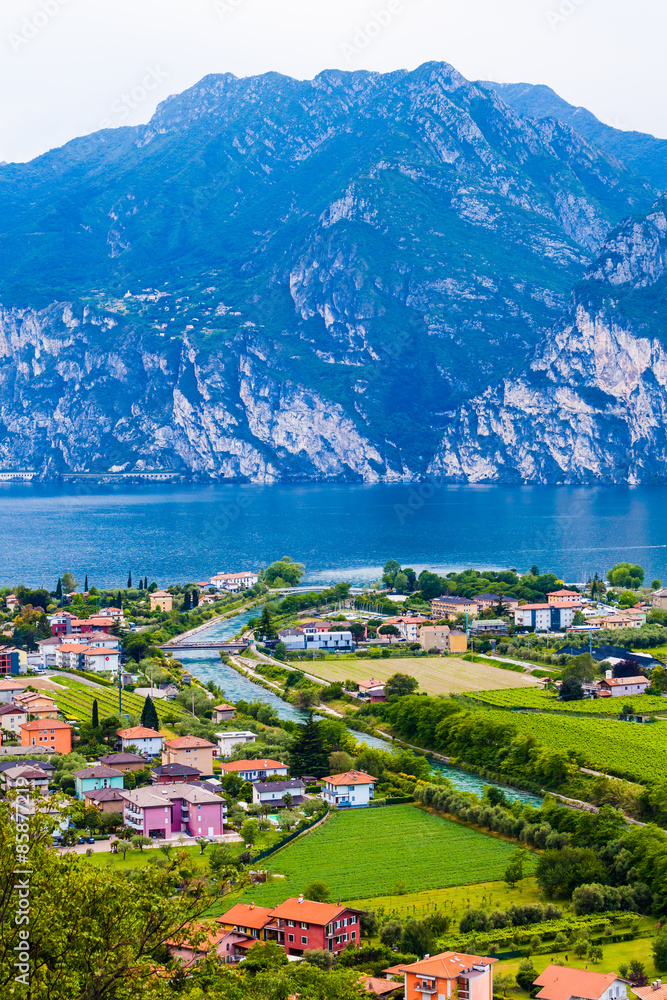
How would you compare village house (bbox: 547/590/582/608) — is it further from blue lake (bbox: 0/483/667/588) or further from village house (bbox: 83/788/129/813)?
village house (bbox: 83/788/129/813)

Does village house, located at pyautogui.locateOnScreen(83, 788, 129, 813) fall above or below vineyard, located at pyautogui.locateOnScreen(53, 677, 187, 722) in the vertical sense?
above

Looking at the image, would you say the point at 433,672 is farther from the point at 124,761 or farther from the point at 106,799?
the point at 106,799

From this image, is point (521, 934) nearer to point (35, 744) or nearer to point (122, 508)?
point (35, 744)

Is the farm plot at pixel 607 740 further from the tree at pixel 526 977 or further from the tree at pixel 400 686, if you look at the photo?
the tree at pixel 526 977

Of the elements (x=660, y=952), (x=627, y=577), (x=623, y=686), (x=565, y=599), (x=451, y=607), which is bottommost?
(x=623, y=686)

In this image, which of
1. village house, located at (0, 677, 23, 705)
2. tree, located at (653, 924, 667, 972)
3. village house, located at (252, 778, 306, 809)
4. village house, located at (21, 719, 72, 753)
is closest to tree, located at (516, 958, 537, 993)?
tree, located at (653, 924, 667, 972)

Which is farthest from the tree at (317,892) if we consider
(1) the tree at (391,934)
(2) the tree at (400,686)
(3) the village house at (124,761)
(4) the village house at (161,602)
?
(4) the village house at (161,602)

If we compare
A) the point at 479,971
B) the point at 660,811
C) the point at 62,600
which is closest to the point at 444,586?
the point at 62,600

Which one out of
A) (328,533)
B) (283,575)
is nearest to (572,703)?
(283,575)
